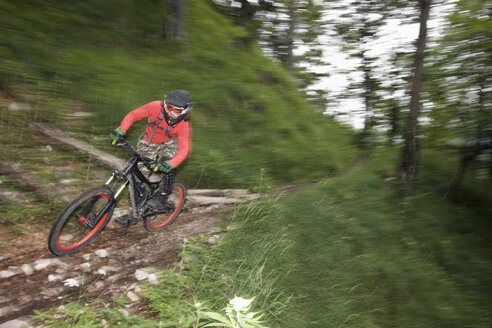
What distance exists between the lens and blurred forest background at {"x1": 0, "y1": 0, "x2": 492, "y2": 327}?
15.4ft

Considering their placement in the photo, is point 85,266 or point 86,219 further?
point 86,219

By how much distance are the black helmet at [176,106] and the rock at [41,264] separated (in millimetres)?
2284

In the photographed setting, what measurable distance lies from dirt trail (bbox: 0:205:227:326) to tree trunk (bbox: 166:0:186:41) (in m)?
7.55

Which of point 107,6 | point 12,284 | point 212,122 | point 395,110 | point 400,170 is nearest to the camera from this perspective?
point 12,284

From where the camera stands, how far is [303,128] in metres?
11.5

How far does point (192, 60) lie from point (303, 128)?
4.52 m

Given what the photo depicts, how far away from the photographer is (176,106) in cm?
430

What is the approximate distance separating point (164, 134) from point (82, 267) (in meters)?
2.11

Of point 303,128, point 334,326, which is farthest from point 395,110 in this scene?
point 334,326

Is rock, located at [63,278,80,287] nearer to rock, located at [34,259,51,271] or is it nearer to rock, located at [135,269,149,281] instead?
rock, located at [34,259,51,271]

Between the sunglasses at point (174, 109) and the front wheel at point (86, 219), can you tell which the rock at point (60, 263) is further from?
the sunglasses at point (174, 109)

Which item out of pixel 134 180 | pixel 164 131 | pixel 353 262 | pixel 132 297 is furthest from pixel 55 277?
pixel 353 262

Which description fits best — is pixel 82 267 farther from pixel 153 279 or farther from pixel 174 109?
pixel 174 109

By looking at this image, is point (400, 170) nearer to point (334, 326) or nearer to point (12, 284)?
point (334, 326)
